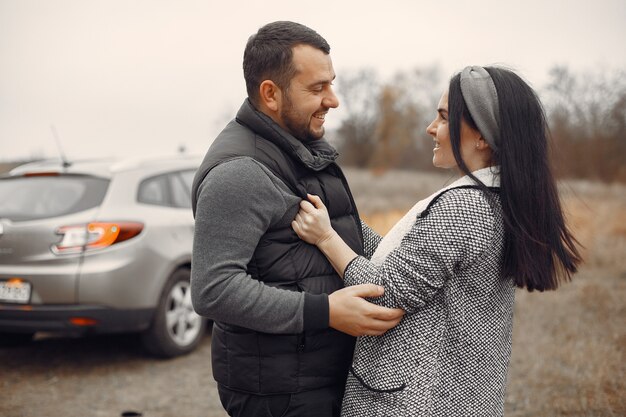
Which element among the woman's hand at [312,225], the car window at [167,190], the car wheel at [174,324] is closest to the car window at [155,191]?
the car window at [167,190]

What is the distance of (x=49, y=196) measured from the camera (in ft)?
17.2

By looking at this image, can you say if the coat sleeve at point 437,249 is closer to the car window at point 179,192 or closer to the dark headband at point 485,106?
the dark headband at point 485,106

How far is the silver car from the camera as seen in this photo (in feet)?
16.2

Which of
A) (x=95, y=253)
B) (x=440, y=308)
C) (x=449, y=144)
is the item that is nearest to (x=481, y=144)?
(x=449, y=144)

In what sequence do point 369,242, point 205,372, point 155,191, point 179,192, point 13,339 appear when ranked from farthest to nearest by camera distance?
point 13,339, point 179,192, point 155,191, point 205,372, point 369,242

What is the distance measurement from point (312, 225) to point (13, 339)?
508 centimetres

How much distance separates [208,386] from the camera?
512cm

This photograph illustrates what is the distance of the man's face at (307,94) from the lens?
7.36 feet

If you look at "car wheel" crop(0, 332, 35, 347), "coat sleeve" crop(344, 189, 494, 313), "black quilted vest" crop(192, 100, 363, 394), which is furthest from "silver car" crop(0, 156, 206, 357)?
"coat sleeve" crop(344, 189, 494, 313)

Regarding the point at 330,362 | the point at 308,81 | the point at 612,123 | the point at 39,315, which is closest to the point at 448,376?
the point at 330,362

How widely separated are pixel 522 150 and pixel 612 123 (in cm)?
2966

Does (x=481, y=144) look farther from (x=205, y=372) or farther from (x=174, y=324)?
(x=174, y=324)

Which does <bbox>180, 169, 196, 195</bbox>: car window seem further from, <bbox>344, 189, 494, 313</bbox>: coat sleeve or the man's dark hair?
<bbox>344, 189, 494, 313</bbox>: coat sleeve

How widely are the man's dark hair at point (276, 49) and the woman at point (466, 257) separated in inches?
20.0
